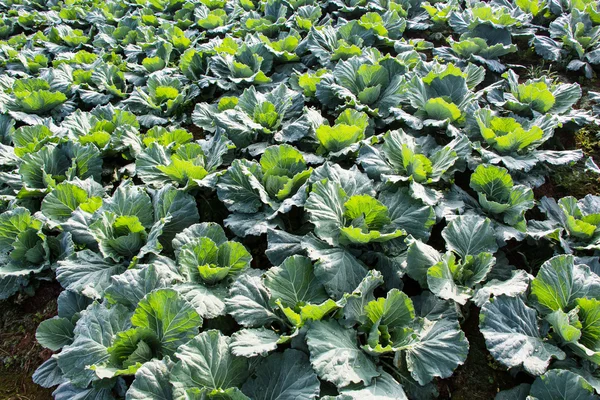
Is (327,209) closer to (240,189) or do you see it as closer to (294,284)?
(294,284)

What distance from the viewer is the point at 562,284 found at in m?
2.75

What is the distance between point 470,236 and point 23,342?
11.1 feet

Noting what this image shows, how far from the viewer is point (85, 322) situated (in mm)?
2793

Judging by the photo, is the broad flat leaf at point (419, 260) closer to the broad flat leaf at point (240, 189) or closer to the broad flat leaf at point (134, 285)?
the broad flat leaf at point (240, 189)

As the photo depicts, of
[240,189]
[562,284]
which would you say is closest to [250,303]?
[240,189]

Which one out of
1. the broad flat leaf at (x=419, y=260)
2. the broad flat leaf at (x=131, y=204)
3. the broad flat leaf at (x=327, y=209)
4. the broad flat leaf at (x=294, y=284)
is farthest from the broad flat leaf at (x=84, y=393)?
the broad flat leaf at (x=419, y=260)

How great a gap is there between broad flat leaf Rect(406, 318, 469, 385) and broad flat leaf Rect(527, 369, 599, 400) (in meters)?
0.40

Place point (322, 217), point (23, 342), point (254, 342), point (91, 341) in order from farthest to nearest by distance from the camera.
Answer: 1. point (23, 342)
2. point (322, 217)
3. point (91, 341)
4. point (254, 342)

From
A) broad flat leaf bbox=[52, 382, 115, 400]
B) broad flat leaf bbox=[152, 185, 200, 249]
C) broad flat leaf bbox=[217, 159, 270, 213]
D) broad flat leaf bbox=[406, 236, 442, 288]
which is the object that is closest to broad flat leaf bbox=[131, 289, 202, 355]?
broad flat leaf bbox=[52, 382, 115, 400]

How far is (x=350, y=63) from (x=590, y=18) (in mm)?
3098

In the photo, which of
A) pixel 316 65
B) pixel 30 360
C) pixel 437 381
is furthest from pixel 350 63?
pixel 30 360

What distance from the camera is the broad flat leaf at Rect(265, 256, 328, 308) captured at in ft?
9.34

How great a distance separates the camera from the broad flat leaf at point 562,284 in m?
2.72

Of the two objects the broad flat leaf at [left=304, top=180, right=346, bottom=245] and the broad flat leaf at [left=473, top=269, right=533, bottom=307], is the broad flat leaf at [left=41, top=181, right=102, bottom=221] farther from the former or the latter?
the broad flat leaf at [left=473, top=269, right=533, bottom=307]
